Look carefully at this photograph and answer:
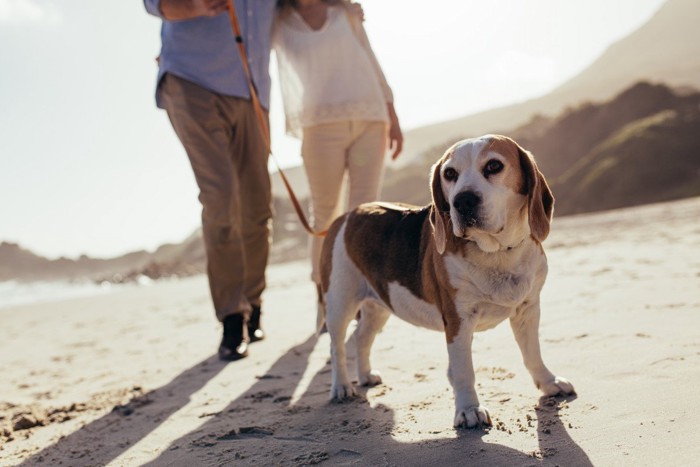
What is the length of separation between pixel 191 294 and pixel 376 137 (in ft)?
19.7

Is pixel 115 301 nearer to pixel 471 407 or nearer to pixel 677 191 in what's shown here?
pixel 471 407

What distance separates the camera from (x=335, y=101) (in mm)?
4727

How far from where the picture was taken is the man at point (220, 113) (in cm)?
439

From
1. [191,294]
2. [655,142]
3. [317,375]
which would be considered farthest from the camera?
[655,142]

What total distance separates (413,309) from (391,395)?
1.52 ft

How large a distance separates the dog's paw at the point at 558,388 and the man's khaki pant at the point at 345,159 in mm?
2270

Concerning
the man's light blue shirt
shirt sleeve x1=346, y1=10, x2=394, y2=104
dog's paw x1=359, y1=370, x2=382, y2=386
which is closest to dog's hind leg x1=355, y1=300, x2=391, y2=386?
dog's paw x1=359, y1=370, x2=382, y2=386

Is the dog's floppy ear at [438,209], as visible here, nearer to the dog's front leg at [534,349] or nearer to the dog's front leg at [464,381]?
the dog's front leg at [464,381]

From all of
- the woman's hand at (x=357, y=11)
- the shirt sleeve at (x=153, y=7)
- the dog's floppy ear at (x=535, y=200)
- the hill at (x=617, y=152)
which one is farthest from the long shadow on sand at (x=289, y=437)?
the hill at (x=617, y=152)

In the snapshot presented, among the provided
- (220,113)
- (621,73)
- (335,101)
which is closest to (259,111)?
(220,113)

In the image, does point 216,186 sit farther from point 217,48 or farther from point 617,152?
point 617,152

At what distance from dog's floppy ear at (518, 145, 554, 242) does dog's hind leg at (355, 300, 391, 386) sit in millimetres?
1091

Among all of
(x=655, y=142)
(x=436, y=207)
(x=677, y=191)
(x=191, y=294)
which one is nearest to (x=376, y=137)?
(x=436, y=207)

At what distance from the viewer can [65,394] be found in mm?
4109
